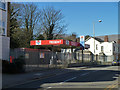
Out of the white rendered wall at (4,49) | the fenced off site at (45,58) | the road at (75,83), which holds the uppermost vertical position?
the white rendered wall at (4,49)

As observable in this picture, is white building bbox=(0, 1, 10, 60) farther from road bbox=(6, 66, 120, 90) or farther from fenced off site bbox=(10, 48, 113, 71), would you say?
road bbox=(6, 66, 120, 90)

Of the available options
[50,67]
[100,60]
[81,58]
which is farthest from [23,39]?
[100,60]

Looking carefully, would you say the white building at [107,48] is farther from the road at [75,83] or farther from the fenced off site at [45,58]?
the road at [75,83]

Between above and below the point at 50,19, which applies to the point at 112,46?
below

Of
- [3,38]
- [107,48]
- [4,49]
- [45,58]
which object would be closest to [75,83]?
[4,49]

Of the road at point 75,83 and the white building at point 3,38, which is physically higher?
the white building at point 3,38

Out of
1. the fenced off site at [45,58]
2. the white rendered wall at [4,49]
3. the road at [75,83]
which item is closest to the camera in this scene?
the road at [75,83]

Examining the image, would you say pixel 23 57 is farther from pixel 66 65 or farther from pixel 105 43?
pixel 105 43

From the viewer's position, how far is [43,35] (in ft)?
148

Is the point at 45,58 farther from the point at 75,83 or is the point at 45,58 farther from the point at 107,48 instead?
the point at 107,48

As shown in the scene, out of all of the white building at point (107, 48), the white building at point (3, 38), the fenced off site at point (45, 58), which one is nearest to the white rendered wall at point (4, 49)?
the white building at point (3, 38)

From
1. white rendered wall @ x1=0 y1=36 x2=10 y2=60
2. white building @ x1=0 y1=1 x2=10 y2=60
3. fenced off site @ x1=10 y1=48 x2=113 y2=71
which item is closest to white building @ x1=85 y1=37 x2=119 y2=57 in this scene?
fenced off site @ x1=10 y1=48 x2=113 y2=71

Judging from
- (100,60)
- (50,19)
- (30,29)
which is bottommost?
(100,60)

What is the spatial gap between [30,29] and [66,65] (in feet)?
57.8
